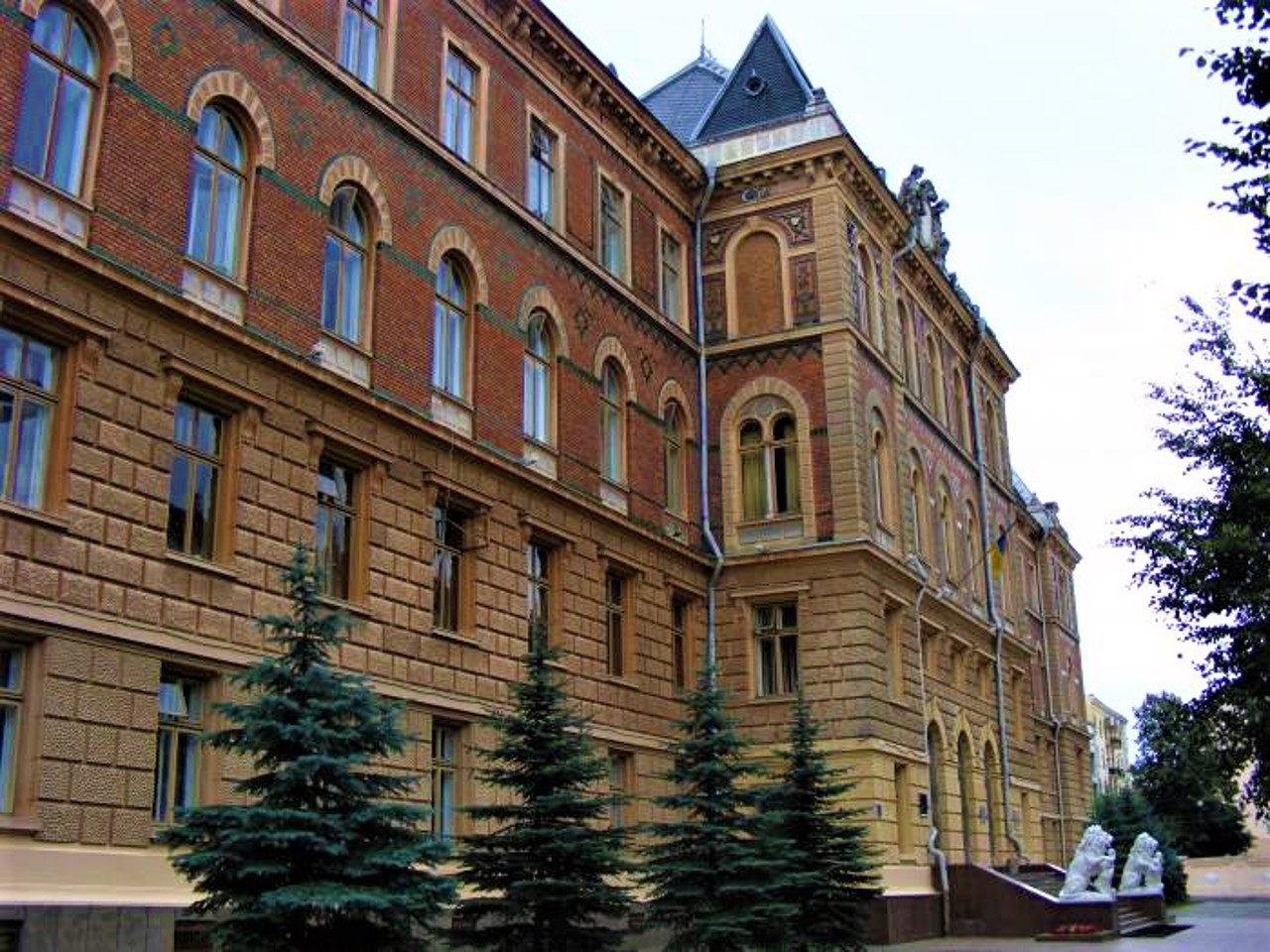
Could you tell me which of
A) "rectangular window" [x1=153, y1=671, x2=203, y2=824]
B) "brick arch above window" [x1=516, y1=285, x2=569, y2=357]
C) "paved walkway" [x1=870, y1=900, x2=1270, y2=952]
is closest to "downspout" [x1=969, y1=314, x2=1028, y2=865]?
"paved walkway" [x1=870, y1=900, x2=1270, y2=952]

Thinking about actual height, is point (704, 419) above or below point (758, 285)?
below

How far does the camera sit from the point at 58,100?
1677cm

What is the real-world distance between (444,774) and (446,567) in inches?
130

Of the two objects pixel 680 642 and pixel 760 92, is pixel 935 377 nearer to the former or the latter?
pixel 760 92

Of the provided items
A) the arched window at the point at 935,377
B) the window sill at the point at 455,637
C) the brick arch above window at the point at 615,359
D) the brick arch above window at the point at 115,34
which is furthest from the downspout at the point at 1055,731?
the brick arch above window at the point at 115,34

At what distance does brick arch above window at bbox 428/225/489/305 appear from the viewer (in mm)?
23672

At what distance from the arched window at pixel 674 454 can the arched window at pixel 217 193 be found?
13479 millimetres

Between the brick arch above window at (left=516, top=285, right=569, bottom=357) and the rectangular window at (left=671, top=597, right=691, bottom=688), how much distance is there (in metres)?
6.46

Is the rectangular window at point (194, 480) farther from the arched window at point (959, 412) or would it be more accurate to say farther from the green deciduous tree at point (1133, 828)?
the green deciduous tree at point (1133, 828)

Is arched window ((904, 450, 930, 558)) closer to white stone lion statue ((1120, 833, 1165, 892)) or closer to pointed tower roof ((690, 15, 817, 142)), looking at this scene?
pointed tower roof ((690, 15, 817, 142))

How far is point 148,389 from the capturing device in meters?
17.2

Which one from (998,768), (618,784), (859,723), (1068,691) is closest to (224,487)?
(618,784)

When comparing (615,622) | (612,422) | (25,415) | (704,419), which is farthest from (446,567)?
(704,419)

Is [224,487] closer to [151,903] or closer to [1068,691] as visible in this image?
[151,903]
